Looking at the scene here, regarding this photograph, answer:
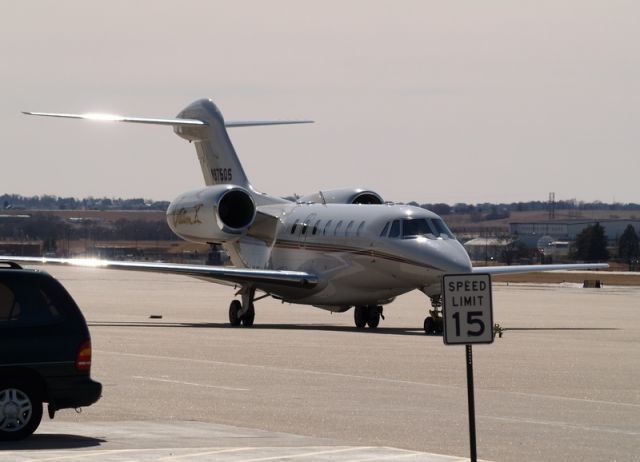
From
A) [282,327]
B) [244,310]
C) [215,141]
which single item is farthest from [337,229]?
[215,141]

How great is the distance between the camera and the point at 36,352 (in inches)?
597

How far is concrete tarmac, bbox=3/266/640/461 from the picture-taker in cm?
1575

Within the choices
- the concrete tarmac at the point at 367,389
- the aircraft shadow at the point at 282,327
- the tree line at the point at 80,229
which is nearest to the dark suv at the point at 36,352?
the concrete tarmac at the point at 367,389

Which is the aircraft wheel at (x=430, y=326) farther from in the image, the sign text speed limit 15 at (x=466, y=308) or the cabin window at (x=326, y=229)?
the sign text speed limit 15 at (x=466, y=308)

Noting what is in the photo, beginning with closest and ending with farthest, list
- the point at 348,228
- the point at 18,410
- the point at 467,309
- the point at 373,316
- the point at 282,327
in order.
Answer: the point at 467,309
the point at 18,410
the point at 348,228
the point at 282,327
the point at 373,316

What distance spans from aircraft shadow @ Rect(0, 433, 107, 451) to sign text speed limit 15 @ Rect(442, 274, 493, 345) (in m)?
3.64

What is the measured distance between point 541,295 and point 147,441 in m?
53.8

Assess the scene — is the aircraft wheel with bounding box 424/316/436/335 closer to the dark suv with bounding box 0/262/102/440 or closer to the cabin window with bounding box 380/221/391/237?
the cabin window with bounding box 380/221/391/237

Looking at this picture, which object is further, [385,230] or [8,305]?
[385,230]

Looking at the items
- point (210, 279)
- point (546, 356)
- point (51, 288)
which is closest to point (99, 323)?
point (210, 279)

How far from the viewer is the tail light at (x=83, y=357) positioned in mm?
15359

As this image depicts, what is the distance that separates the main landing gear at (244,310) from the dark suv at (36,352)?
79.9 feet

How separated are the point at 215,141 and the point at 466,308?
32457 mm

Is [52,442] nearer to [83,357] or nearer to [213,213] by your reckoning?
[83,357]
